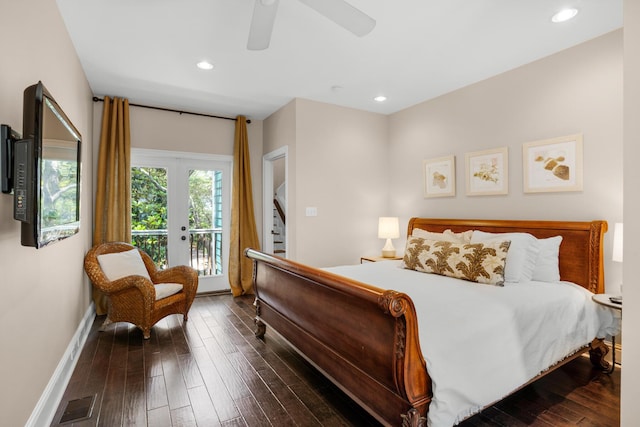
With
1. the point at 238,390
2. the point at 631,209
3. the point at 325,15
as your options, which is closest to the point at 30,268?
the point at 238,390

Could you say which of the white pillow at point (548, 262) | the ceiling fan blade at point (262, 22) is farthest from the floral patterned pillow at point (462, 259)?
the ceiling fan blade at point (262, 22)

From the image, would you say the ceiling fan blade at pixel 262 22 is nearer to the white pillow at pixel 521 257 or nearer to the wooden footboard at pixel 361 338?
the wooden footboard at pixel 361 338

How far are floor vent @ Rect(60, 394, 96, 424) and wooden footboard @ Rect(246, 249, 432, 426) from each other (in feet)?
4.49

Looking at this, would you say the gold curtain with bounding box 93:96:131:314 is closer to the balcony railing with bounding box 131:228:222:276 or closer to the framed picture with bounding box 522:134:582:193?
the balcony railing with bounding box 131:228:222:276

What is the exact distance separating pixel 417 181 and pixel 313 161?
4.64ft

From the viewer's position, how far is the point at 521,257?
8.97 ft

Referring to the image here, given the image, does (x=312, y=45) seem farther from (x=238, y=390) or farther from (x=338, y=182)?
(x=238, y=390)

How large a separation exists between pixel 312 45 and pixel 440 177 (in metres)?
2.20

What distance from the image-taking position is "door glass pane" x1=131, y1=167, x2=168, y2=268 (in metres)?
4.46

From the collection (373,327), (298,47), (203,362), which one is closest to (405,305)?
(373,327)

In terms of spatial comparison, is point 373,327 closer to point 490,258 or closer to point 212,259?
point 490,258

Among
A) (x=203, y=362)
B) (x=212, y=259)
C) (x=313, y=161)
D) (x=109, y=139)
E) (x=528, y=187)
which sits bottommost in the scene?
(x=203, y=362)

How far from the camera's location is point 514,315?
202 centimetres

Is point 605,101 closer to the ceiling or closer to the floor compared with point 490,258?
closer to the ceiling
